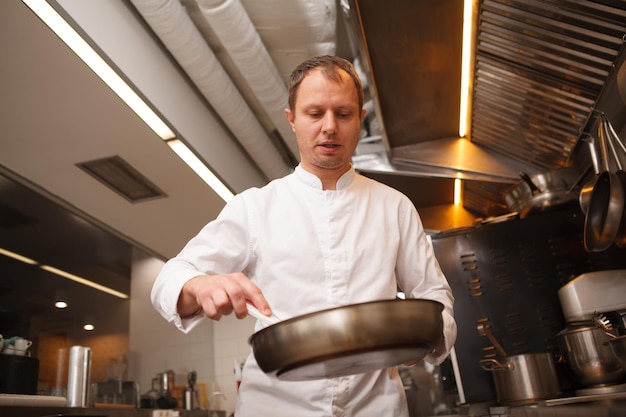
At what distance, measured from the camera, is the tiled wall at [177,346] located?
4.17 m

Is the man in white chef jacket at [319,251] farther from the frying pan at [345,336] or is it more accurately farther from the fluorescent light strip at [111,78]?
the fluorescent light strip at [111,78]

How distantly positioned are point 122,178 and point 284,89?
1013 millimetres

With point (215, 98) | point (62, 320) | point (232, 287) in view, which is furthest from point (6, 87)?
point (232, 287)

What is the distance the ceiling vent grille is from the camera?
2801mm

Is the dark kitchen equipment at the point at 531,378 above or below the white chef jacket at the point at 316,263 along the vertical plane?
below

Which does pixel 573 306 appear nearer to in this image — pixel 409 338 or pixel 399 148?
pixel 399 148

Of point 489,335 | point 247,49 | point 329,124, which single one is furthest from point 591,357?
point 247,49

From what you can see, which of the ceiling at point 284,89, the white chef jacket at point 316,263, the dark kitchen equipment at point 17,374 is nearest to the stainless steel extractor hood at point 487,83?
the ceiling at point 284,89

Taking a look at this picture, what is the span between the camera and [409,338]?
0.76 metres

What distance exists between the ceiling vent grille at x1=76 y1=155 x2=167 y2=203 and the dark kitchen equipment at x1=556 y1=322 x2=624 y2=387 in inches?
84.5

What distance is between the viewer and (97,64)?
6.65 ft

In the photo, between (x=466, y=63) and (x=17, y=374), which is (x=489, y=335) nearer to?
(x=466, y=63)

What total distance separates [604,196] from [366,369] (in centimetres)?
145

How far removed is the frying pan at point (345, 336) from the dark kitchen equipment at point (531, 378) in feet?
4.58
